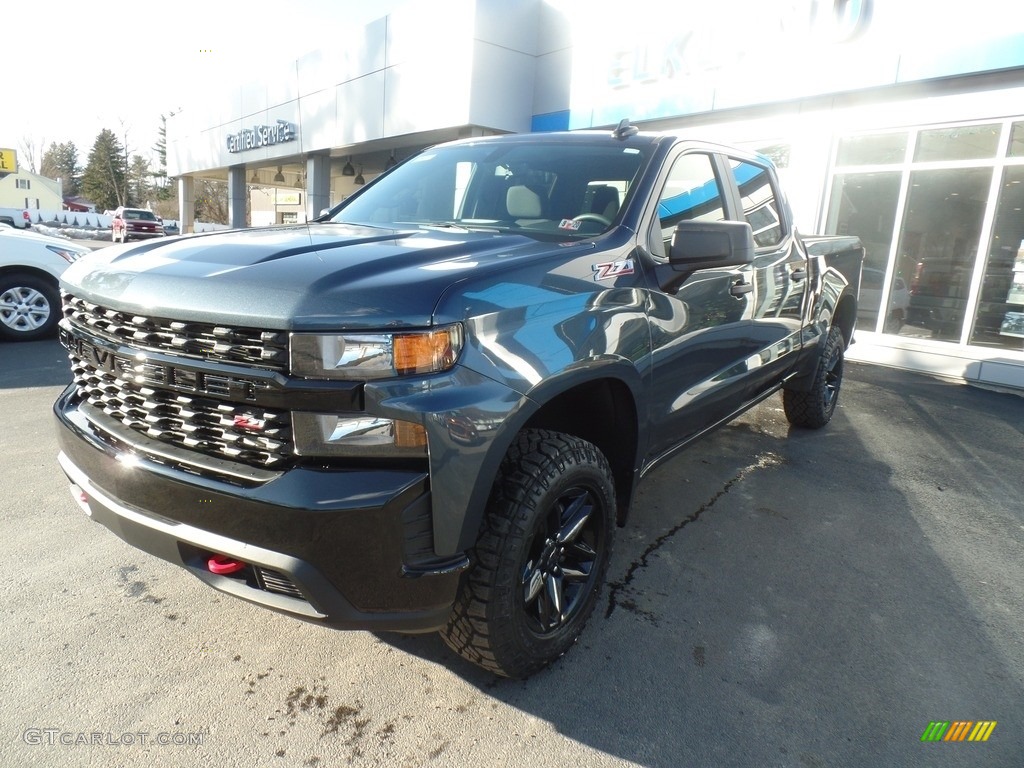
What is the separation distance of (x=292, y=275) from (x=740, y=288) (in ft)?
7.12

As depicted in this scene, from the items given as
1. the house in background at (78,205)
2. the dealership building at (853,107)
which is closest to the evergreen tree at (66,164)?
the house in background at (78,205)

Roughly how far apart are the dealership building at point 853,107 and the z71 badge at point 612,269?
3418mm

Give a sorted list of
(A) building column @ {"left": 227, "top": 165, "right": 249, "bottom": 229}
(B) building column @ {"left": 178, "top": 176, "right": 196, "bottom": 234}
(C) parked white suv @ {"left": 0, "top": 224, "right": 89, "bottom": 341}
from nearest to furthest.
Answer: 1. (C) parked white suv @ {"left": 0, "top": 224, "right": 89, "bottom": 341}
2. (A) building column @ {"left": 227, "top": 165, "right": 249, "bottom": 229}
3. (B) building column @ {"left": 178, "top": 176, "right": 196, "bottom": 234}

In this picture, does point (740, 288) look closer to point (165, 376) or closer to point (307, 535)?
point (307, 535)

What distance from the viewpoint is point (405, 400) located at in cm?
167

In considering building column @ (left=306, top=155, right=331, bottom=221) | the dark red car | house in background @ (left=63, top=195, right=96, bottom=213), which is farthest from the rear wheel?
house in background @ (left=63, top=195, right=96, bottom=213)

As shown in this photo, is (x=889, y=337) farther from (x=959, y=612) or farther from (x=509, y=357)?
(x=509, y=357)

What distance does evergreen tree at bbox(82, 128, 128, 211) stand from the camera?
7100 cm

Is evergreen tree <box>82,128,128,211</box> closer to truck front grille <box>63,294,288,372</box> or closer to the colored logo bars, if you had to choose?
truck front grille <box>63,294,288,372</box>

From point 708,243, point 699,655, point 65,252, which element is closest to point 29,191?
point 65,252

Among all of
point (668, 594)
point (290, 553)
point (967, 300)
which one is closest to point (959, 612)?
point (668, 594)

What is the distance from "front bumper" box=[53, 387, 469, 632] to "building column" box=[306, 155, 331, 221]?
57.4 feet

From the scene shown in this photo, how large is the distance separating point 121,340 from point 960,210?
8890mm

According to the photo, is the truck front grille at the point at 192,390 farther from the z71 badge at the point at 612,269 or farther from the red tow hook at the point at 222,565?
the z71 badge at the point at 612,269
